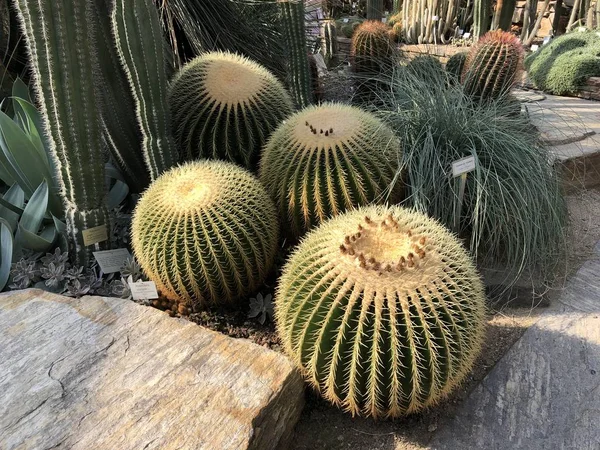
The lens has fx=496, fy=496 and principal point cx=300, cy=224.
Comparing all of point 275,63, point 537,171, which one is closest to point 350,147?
point 537,171

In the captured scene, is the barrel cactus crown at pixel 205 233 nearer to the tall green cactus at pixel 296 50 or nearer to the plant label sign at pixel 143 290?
the plant label sign at pixel 143 290

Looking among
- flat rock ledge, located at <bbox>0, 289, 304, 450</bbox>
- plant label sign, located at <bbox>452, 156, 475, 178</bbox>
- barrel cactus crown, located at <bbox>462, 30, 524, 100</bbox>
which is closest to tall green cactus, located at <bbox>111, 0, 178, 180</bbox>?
flat rock ledge, located at <bbox>0, 289, 304, 450</bbox>

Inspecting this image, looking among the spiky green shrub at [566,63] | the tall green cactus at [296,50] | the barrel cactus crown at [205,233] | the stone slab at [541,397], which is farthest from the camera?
the spiky green shrub at [566,63]

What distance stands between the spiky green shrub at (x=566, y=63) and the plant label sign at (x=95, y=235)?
534 cm

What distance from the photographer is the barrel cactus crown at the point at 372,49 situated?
13.4 feet

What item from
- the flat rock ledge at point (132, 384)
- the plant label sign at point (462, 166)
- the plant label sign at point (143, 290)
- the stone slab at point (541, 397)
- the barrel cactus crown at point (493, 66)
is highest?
the barrel cactus crown at point (493, 66)

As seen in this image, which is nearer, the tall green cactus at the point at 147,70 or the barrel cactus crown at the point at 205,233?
the barrel cactus crown at the point at 205,233

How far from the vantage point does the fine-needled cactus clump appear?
1.47m

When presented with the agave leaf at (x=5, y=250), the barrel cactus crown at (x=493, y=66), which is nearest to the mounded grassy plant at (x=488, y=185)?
the barrel cactus crown at (x=493, y=66)

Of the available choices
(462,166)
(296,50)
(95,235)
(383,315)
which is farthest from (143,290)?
(296,50)

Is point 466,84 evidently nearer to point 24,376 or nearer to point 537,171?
point 537,171

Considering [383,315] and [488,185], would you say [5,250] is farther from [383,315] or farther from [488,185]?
[488,185]

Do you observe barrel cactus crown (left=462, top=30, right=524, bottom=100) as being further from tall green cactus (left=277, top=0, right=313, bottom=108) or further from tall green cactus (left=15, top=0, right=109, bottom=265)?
tall green cactus (left=15, top=0, right=109, bottom=265)

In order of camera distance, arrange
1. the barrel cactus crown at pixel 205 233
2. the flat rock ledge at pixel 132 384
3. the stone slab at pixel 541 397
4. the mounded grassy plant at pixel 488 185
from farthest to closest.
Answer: the mounded grassy plant at pixel 488 185 < the barrel cactus crown at pixel 205 233 < the stone slab at pixel 541 397 < the flat rock ledge at pixel 132 384
